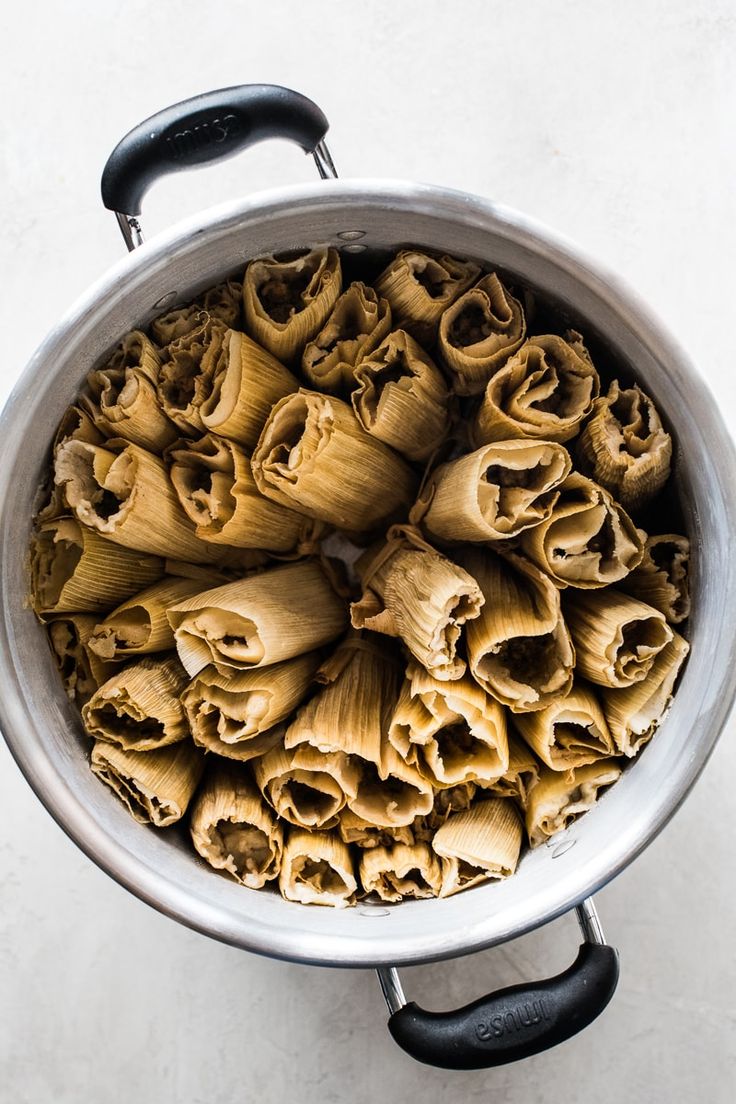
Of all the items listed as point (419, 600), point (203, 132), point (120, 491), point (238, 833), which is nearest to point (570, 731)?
point (419, 600)

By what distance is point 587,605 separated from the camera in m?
0.68

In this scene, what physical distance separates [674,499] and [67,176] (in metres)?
0.68

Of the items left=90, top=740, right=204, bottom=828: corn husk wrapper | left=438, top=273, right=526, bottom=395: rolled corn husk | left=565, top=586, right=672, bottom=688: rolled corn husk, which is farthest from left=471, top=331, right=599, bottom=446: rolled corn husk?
left=90, top=740, right=204, bottom=828: corn husk wrapper

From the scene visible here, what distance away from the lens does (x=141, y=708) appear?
2.25 feet

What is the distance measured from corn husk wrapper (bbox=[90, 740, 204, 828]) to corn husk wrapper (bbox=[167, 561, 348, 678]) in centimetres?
8

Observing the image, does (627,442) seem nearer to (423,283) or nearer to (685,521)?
(685,521)

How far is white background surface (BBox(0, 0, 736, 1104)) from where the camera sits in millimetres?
921

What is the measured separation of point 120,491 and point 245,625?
0.44 feet

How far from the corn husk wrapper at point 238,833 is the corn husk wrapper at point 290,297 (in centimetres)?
33

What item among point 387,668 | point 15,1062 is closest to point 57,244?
point 387,668

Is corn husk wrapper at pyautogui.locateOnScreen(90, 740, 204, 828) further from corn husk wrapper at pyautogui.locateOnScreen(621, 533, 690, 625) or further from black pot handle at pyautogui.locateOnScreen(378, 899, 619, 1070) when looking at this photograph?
corn husk wrapper at pyautogui.locateOnScreen(621, 533, 690, 625)

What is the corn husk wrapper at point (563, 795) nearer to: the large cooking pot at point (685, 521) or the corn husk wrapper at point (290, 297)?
the large cooking pot at point (685, 521)

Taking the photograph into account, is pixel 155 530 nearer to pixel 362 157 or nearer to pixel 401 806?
pixel 401 806

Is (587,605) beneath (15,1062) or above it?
above
